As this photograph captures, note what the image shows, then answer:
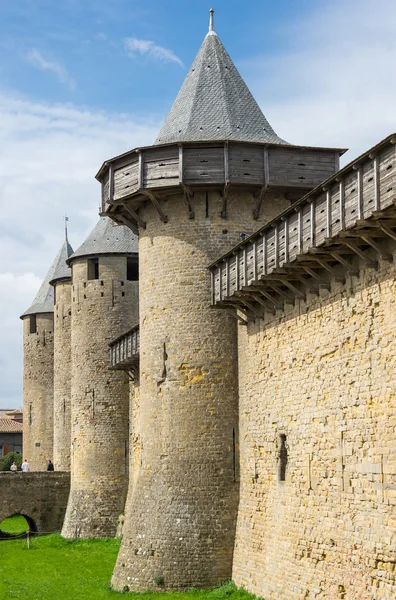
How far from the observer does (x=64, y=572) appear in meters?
22.9

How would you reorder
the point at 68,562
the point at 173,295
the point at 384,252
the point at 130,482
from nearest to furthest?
1. the point at 384,252
2. the point at 173,295
3. the point at 68,562
4. the point at 130,482

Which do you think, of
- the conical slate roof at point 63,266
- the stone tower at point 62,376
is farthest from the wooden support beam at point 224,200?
the conical slate roof at point 63,266

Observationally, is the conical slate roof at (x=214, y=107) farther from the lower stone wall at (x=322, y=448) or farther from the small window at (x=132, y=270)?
the small window at (x=132, y=270)

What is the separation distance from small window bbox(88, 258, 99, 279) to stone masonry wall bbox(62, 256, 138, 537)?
176 millimetres

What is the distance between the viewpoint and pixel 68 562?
2469 cm

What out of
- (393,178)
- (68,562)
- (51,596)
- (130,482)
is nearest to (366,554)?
(393,178)

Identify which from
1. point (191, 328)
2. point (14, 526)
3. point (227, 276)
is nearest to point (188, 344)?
point (191, 328)

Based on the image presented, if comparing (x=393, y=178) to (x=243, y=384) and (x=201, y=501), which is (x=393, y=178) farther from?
(x=201, y=501)

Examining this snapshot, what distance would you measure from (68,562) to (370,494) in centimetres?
1341

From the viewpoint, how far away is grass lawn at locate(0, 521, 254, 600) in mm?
18250

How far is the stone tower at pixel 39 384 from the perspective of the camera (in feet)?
128

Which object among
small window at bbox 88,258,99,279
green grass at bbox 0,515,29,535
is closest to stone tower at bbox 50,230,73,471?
green grass at bbox 0,515,29,535

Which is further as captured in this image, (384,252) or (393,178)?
(384,252)

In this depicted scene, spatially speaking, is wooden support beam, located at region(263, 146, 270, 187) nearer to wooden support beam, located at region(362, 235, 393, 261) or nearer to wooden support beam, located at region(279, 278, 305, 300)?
wooden support beam, located at region(279, 278, 305, 300)
